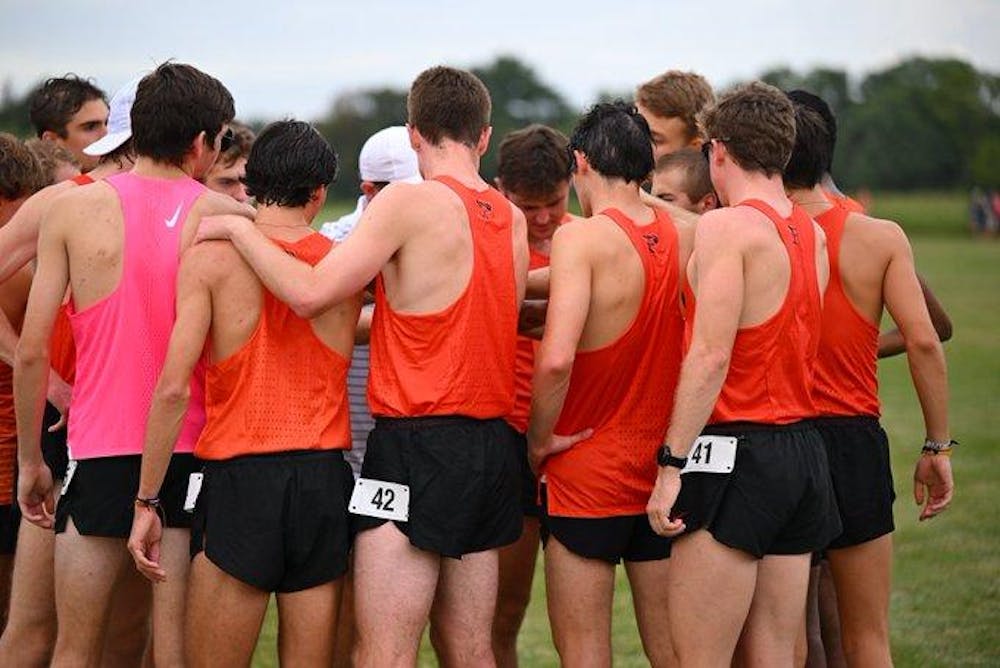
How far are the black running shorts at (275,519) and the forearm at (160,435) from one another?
16cm

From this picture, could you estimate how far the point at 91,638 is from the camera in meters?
5.53

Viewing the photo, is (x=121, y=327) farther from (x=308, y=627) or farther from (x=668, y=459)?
(x=668, y=459)

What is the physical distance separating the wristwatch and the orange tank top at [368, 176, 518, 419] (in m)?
0.61

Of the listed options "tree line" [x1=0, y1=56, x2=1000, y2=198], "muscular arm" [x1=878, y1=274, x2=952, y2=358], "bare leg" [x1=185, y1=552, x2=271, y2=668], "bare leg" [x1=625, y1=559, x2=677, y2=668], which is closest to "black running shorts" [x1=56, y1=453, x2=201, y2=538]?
"bare leg" [x1=185, y1=552, x2=271, y2=668]

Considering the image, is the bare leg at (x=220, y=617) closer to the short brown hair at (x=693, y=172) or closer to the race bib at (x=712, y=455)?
the race bib at (x=712, y=455)

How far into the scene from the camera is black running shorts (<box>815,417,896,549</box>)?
6035 mm

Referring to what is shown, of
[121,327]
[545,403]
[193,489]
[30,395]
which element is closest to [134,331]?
[121,327]

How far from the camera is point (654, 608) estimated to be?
19.1 feet

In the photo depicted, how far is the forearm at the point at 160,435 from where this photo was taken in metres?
5.26

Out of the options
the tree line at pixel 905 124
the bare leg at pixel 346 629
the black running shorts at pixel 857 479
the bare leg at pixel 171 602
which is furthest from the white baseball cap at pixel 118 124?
the tree line at pixel 905 124

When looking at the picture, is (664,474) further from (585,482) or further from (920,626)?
(920,626)

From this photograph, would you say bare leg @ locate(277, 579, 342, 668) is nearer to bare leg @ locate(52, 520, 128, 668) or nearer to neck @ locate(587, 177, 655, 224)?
bare leg @ locate(52, 520, 128, 668)

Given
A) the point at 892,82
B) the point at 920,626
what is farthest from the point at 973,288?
the point at 892,82

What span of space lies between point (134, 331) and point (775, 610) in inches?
101
